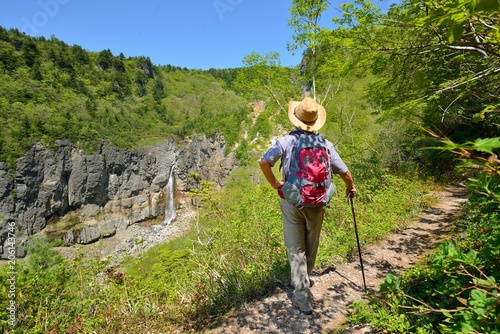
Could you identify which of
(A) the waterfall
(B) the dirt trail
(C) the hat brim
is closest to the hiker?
(C) the hat brim

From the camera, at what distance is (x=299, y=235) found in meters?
2.46

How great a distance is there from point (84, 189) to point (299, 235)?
39.1 m

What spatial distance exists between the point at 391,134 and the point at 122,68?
7702cm

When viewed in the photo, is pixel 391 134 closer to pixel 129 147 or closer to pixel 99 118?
pixel 129 147

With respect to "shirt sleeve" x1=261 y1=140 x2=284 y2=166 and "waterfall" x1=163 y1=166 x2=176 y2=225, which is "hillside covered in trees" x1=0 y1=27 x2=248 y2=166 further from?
"shirt sleeve" x1=261 y1=140 x2=284 y2=166

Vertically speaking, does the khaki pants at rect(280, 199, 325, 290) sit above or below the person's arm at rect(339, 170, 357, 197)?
below

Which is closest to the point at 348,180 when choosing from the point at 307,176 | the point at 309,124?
the point at 307,176

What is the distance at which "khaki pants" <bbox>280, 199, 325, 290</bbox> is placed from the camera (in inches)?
94.7

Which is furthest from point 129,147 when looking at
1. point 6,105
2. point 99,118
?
point 6,105

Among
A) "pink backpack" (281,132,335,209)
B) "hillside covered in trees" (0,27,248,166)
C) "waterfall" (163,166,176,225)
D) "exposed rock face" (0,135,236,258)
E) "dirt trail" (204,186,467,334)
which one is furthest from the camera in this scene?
"waterfall" (163,166,176,225)

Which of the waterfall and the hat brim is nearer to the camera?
the hat brim

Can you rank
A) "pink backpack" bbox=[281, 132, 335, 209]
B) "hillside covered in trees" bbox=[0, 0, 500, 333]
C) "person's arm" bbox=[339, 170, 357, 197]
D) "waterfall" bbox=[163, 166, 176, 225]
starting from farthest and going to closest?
"waterfall" bbox=[163, 166, 176, 225], "person's arm" bbox=[339, 170, 357, 197], "pink backpack" bbox=[281, 132, 335, 209], "hillside covered in trees" bbox=[0, 0, 500, 333]

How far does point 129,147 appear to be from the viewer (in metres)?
41.2

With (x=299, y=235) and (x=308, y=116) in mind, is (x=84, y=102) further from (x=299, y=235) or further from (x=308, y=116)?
(x=299, y=235)
